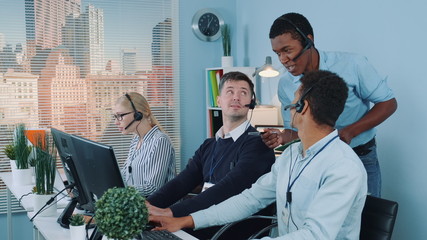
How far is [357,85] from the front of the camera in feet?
7.51

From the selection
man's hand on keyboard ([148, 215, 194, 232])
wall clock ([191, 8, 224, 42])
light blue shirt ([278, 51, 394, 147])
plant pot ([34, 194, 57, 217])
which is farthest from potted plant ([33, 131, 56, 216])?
wall clock ([191, 8, 224, 42])

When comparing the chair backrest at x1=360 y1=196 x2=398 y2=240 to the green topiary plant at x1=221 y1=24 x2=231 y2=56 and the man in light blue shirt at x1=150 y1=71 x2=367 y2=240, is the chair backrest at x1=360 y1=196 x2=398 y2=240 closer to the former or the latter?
the man in light blue shirt at x1=150 y1=71 x2=367 y2=240

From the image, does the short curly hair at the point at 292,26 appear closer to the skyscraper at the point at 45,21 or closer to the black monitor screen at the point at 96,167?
the black monitor screen at the point at 96,167

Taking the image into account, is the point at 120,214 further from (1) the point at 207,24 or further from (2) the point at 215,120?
(1) the point at 207,24

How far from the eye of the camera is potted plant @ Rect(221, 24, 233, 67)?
4.46m

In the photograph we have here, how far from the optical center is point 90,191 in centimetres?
200

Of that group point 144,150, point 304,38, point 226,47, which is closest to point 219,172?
point 144,150

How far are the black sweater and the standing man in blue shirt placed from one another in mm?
99

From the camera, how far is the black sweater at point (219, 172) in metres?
2.07

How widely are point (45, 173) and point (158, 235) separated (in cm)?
76

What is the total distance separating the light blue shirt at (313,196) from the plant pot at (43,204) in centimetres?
73

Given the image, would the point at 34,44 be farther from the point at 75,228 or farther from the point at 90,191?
the point at 75,228

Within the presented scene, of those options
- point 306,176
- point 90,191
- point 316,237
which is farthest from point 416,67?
point 90,191

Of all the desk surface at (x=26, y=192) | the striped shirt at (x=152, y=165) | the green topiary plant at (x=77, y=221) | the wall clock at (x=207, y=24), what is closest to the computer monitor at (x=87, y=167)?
the green topiary plant at (x=77, y=221)
